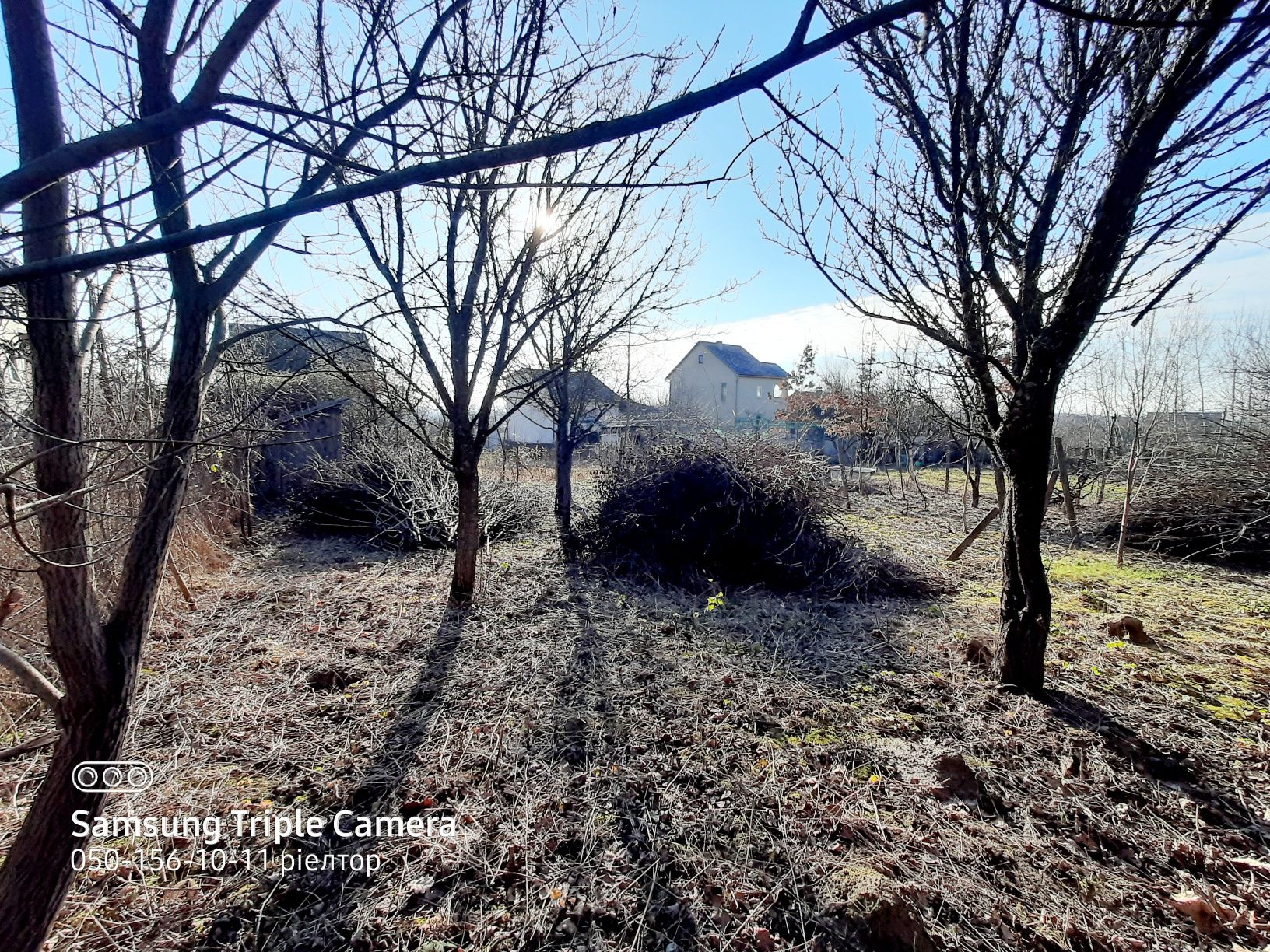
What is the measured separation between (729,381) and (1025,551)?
29654mm

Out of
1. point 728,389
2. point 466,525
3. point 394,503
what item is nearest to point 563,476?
point 394,503

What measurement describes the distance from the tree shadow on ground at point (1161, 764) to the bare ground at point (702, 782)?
1 cm

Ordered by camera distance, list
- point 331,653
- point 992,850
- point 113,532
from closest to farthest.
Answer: point 992,850
point 331,653
point 113,532

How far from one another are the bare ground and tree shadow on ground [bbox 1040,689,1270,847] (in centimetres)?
1

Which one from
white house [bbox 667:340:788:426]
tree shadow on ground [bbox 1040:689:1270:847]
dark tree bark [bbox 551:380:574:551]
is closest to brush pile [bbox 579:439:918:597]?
dark tree bark [bbox 551:380:574:551]

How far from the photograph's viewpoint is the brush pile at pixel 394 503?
7.02 metres

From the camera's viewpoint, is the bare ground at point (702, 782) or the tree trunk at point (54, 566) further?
the bare ground at point (702, 782)

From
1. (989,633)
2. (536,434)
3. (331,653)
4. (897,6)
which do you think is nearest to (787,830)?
(897,6)

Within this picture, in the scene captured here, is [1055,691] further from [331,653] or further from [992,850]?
[331,653]

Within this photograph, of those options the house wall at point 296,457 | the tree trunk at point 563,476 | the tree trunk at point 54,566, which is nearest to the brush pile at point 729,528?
the tree trunk at point 563,476

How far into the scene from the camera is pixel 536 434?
3356cm

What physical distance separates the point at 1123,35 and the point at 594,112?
3283 millimetres

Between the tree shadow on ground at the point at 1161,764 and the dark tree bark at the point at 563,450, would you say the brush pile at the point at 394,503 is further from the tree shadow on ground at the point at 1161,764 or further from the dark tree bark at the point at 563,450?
the tree shadow on ground at the point at 1161,764

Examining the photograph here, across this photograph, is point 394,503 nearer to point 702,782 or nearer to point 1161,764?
point 702,782
